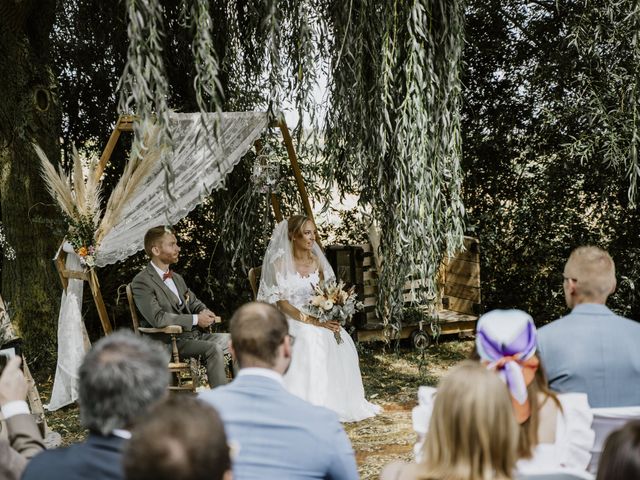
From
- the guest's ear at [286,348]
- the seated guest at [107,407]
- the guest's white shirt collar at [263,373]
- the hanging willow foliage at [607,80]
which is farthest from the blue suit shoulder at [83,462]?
the hanging willow foliage at [607,80]

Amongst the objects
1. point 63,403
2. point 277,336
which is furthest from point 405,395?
point 277,336

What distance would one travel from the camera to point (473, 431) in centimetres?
190

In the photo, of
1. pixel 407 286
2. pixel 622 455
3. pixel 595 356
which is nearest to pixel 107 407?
pixel 622 455

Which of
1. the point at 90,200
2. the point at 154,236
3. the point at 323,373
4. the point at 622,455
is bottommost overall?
the point at 323,373

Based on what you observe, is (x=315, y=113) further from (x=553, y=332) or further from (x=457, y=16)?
(x=553, y=332)

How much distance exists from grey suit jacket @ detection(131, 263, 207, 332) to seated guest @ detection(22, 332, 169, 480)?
12.1 ft

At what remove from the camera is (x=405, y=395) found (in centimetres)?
699

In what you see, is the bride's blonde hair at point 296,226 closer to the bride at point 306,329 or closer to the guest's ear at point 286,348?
the bride at point 306,329

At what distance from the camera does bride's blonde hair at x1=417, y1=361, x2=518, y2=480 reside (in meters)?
1.89

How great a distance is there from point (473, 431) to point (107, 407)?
2.87ft

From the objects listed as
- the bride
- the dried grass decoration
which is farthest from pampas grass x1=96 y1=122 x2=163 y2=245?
the bride

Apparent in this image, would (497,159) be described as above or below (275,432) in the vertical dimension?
above

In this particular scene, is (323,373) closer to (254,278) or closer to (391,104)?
(254,278)

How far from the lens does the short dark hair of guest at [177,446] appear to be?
60.5 inches
